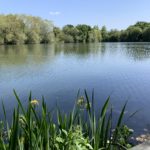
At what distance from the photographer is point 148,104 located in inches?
269

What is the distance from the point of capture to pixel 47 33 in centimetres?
5972

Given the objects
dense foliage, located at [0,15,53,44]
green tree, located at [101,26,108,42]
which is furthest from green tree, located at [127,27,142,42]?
dense foliage, located at [0,15,53,44]

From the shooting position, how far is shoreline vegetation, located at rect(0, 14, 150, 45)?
4823cm

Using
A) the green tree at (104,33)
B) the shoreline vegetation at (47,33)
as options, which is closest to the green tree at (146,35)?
the shoreline vegetation at (47,33)

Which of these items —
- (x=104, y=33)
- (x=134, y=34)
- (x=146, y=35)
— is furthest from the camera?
(x=104, y=33)

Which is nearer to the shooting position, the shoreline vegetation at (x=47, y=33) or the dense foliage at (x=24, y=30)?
the dense foliage at (x=24, y=30)

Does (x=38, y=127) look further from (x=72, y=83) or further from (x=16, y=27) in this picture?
(x=16, y=27)

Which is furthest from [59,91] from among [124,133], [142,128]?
[124,133]

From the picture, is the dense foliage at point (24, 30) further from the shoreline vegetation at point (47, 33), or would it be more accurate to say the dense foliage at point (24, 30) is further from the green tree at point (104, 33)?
the green tree at point (104, 33)

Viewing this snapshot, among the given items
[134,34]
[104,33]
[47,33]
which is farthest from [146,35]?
[47,33]

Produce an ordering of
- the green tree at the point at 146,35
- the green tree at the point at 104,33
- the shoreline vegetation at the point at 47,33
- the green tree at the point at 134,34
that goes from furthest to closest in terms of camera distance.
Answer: the green tree at the point at 104,33 < the green tree at the point at 134,34 < the green tree at the point at 146,35 < the shoreline vegetation at the point at 47,33

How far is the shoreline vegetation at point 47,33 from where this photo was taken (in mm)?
48231

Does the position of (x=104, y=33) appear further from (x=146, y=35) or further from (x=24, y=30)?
(x=24, y=30)

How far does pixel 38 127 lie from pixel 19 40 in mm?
50225
